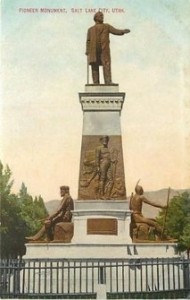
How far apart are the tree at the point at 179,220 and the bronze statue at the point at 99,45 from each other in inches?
93.9

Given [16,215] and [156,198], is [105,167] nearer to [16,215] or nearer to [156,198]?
[156,198]

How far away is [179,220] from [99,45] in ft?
11.0

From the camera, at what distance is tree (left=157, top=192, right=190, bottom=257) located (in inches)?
352

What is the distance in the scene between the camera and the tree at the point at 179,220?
29.3ft

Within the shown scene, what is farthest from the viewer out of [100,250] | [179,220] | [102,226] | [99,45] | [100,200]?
[99,45]

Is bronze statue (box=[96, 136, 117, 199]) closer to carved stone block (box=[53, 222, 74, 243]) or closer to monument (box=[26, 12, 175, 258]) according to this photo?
monument (box=[26, 12, 175, 258])

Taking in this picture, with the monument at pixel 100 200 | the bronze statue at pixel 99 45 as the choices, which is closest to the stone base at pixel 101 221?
the monument at pixel 100 200

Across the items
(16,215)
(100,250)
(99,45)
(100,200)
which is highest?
(99,45)

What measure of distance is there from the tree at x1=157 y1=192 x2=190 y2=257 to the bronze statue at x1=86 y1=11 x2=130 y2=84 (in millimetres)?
2385

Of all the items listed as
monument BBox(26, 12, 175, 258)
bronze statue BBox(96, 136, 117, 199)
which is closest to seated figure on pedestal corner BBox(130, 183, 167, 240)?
monument BBox(26, 12, 175, 258)

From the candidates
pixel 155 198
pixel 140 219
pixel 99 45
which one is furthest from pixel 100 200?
pixel 99 45

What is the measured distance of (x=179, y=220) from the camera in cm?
913

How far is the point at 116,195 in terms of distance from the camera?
9.10 meters

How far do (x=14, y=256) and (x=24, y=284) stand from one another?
530 mm
